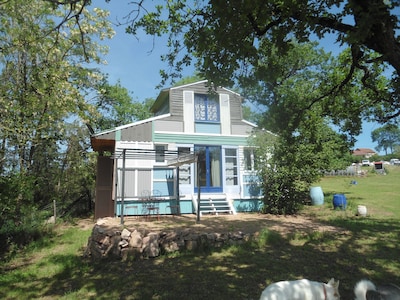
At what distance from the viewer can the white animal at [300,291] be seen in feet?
9.93

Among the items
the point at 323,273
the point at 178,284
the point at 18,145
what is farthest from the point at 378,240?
the point at 18,145

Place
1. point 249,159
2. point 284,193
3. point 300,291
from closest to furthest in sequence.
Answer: point 300,291 < point 284,193 < point 249,159

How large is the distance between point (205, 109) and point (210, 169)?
2911 millimetres

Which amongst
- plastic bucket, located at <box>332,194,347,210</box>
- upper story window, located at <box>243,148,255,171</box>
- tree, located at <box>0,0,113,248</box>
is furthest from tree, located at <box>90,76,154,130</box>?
plastic bucket, located at <box>332,194,347,210</box>

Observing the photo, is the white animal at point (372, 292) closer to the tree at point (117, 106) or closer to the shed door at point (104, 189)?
the shed door at point (104, 189)

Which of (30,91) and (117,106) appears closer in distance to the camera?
(30,91)

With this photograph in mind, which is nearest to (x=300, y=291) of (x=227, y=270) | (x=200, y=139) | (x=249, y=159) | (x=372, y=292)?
(x=372, y=292)

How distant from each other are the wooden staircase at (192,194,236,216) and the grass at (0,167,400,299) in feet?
15.0

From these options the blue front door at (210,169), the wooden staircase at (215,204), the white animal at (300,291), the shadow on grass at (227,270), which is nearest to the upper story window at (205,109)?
the blue front door at (210,169)

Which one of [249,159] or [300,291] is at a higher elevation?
[249,159]

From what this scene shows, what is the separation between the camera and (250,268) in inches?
242

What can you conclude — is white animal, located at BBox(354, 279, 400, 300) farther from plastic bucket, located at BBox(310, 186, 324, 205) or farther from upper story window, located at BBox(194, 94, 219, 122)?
plastic bucket, located at BBox(310, 186, 324, 205)

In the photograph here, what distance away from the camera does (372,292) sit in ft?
10.5

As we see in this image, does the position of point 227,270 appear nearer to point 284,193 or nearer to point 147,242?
point 147,242
